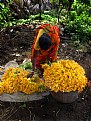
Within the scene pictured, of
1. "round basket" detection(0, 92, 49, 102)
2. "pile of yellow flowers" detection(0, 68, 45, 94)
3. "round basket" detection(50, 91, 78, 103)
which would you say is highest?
"pile of yellow flowers" detection(0, 68, 45, 94)

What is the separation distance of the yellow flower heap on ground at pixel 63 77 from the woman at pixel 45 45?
282mm

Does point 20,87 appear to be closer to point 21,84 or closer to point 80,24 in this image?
point 21,84

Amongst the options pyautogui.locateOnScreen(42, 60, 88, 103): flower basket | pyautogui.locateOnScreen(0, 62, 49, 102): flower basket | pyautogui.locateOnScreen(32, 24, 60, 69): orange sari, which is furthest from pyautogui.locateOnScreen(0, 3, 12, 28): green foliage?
pyautogui.locateOnScreen(42, 60, 88, 103): flower basket

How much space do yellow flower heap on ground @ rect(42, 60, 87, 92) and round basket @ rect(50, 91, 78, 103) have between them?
0.32ft

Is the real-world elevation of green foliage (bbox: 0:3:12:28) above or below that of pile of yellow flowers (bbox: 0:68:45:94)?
above

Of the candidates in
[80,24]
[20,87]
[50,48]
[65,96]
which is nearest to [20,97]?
[20,87]

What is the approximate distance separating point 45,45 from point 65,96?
71cm

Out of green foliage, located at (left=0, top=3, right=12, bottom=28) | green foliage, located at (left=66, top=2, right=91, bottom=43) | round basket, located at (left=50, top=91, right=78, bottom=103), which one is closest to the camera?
round basket, located at (left=50, top=91, right=78, bottom=103)

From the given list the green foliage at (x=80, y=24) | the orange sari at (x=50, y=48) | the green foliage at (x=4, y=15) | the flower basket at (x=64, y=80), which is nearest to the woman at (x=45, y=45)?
the orange sari at (x=50, y=48)

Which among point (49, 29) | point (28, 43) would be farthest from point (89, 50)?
point (49, 29)

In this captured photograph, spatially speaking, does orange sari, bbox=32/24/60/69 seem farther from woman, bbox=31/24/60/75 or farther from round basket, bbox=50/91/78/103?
round basket, bbox=50/91/78/103

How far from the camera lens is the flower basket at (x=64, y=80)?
3.82 meters

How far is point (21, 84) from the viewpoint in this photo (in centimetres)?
414

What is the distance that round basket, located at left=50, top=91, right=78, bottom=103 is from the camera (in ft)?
12.9
